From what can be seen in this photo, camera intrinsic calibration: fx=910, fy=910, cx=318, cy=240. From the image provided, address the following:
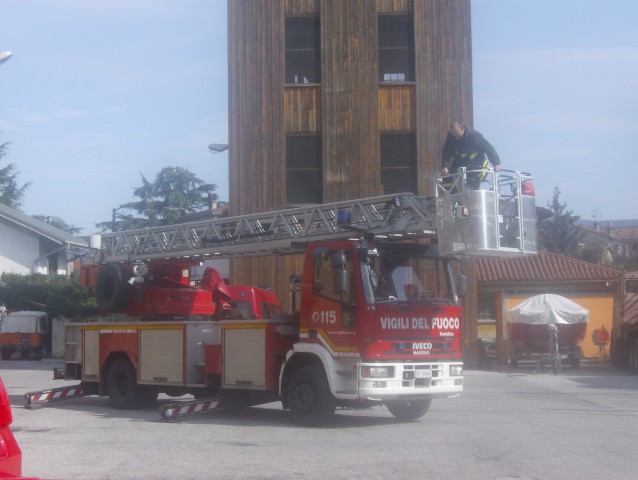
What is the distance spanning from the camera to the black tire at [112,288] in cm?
1723

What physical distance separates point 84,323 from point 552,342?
1658cm

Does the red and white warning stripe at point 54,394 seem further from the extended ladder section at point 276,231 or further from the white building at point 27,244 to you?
the white building at point 27,244

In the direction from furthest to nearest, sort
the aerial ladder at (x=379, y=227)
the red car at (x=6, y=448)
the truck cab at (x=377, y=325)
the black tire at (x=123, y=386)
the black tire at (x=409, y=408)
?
1. the black tire at (x=123, y=386)
2. the black tire at (x=409, y=408)
3. the truck cab at (x=377, y=325)
4. the aerial ladder at (x=379, y=227)
5. the red car at (x=6, y=448)

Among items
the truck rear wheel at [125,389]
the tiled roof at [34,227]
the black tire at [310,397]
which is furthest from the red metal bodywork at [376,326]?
the tiled roof at [34,227]

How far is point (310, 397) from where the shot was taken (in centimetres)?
1354

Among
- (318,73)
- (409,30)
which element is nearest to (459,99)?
(409,30)

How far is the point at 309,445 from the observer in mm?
11555

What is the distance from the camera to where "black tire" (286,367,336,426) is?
13359 millimetres

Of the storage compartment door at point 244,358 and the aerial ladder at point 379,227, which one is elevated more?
the aerial ladder at point 379,227

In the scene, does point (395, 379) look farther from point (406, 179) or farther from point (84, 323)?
point (406, 179)

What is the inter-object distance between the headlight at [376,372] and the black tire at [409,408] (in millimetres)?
1471

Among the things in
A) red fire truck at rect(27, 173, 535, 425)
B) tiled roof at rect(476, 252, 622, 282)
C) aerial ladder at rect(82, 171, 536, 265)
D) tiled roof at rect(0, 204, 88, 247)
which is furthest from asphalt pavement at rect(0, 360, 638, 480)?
tiled roof at rect(0, 204, 88, 247)

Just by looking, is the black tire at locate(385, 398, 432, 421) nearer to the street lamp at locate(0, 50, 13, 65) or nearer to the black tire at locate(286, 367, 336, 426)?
the black tire at locate(286, 367, 336, 426)

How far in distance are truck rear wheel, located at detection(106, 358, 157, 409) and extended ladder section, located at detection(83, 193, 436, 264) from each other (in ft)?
7.21
